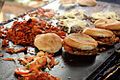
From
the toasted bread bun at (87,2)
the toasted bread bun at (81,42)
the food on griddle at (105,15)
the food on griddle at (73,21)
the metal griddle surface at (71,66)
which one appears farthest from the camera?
the toasted bread bun at (87,2)

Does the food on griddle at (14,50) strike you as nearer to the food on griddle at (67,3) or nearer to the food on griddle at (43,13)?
the food on griddle at (43,13)

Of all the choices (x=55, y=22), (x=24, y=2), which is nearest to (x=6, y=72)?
(x=55, y=22)

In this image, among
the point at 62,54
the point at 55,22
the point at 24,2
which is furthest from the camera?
the point at 24,2

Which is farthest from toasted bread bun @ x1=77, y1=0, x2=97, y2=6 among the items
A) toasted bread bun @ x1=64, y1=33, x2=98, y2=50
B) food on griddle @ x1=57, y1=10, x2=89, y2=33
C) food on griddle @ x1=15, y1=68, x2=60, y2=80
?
food on griddle @ x1=15, y1=68, x2=60, y2=80

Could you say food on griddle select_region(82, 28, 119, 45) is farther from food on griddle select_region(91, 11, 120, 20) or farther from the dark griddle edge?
food on griddle select_region(91, 11, 120, 20)

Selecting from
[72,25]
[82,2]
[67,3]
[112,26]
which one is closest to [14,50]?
[72,25]

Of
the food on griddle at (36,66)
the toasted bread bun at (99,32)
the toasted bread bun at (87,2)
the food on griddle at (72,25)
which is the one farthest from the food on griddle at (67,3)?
the food on griddle at (36,66)

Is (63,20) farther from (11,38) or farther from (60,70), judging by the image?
(60,70)

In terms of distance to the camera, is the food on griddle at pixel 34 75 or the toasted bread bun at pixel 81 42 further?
the toasted bread bun at pixel 81 42
